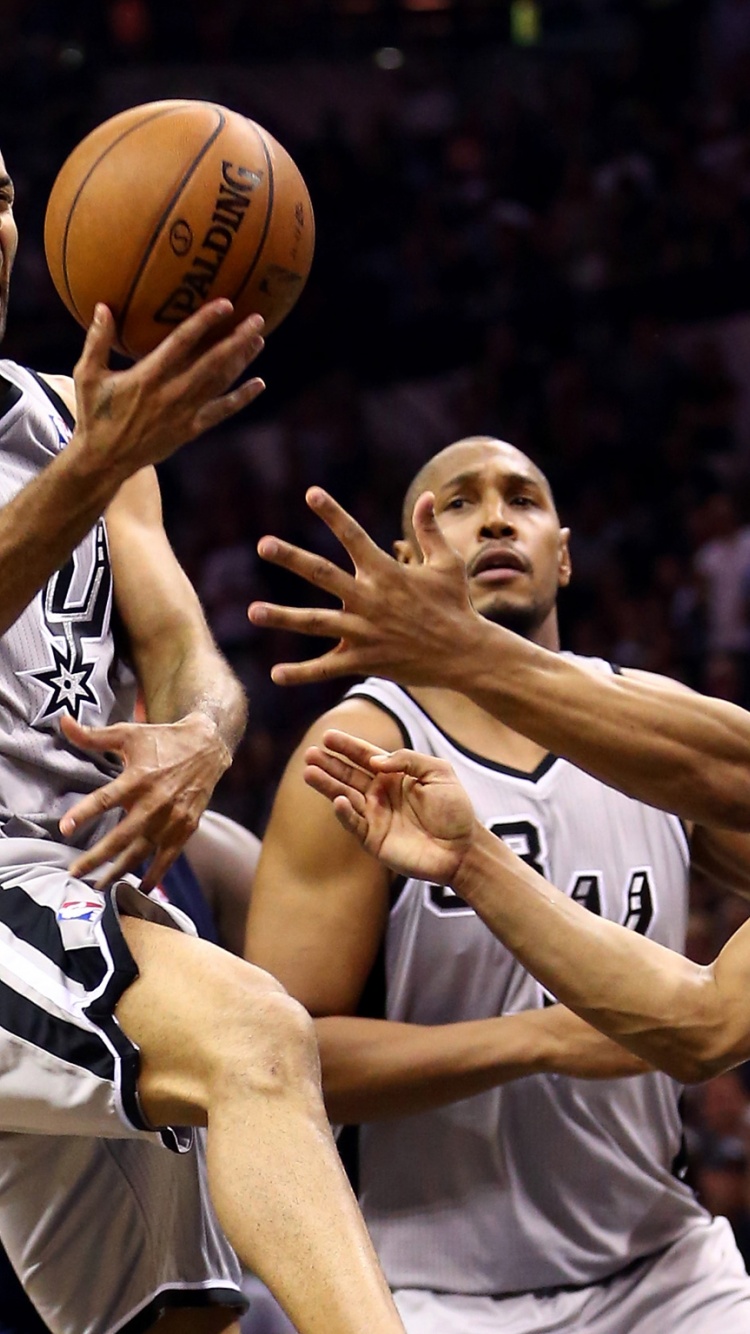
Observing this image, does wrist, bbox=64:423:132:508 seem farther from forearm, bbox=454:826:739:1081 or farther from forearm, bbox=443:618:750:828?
forearm, bbox=454:826:739:1081

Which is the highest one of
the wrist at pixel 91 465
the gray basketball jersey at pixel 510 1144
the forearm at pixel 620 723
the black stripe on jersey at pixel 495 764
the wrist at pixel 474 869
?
the wrist at pixel 91 465

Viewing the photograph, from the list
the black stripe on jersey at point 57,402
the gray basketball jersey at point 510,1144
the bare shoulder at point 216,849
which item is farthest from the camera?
the bare shoulder at point 216,849

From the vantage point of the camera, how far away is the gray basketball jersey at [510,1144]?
3.36m

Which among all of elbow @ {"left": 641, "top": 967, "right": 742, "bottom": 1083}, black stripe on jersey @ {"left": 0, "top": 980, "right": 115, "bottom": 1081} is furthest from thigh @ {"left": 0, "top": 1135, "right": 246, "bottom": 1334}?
elbow @ {"left": 641, "top": 967, "right": 742, "bottom": 1083}

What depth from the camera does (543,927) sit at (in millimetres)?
2881

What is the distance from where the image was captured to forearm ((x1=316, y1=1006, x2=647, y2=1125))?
10.5 ft

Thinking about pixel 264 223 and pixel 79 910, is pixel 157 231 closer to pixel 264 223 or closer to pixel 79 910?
pixel 264 223

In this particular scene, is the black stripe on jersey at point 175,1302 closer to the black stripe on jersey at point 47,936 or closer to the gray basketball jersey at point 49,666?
the black stripe on jersey at point 47,936

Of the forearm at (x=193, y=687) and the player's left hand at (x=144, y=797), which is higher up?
the forearm at (x=193, y=687)

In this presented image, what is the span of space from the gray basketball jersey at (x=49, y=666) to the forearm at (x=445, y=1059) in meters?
0.68

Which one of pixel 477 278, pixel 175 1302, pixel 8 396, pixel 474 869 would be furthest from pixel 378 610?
pixel 477 278

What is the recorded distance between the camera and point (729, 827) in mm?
3010

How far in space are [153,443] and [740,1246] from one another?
3723 mm

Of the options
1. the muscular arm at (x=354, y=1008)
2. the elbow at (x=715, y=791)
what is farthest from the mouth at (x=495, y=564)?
the elbow at (x=715, y=791)
